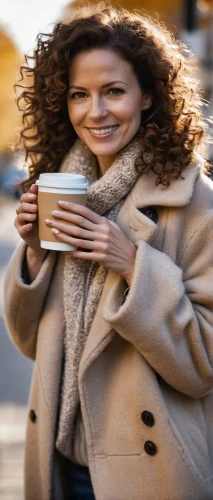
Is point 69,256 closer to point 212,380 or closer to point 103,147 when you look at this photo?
point 103,147

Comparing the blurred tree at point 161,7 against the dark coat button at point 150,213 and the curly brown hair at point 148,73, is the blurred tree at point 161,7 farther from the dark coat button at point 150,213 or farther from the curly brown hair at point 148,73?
the dark coat button at point 150,213

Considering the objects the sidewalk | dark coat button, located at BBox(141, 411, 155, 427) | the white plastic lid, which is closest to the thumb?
the white plastic lid

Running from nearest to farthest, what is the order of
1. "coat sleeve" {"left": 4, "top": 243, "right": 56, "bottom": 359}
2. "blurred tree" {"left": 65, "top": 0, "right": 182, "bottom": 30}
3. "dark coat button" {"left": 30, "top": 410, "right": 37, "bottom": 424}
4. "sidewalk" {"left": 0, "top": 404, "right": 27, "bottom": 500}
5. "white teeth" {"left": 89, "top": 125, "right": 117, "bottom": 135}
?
"white teeth" {"left": 89, "top": 125, "right": 117, "bottom": 135} < "coat sleeve" {"left": 4, "top": 243, "right": 56, "bottom": 359} < "dark coat button" {"left": 30, "top": 410, "right": 37, "bottom": 424} < "sidewalk" {"left": 0, "top": 404, "right": 27, "bottom": 500} < "blurred tree" {"left": 65, "top": 0, "right": 182, "bottom": 30}

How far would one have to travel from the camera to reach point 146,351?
2.53m

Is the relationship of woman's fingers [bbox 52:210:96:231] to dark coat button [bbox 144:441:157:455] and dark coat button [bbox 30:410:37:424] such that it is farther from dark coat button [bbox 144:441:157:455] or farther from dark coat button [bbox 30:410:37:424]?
dark coat button [bbox 30:410:37:424]

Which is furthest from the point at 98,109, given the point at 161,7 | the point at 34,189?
the point at 161,7

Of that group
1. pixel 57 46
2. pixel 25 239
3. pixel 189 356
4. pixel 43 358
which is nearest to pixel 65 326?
pixel 43 358

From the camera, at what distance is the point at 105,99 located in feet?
8.82

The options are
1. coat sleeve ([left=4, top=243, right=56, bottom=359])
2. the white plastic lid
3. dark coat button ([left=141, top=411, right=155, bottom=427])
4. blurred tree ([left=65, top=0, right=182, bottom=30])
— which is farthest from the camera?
blurred tree ([left=65, top=0, right=182, bottom=30])

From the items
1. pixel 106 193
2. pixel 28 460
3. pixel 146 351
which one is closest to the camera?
pixel 146 351

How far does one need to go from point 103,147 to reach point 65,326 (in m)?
0.69

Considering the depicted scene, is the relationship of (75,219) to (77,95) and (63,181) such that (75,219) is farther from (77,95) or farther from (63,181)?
(77,95)

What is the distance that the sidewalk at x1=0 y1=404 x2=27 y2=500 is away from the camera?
4.20 m

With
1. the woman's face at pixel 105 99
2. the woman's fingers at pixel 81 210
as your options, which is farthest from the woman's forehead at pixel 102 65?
the woman's fingers at pixel 81 210
